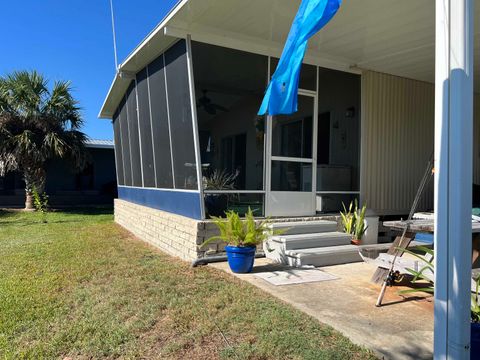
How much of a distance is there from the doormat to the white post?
2477 millimetres

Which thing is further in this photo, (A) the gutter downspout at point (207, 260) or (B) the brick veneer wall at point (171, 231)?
(B) the brick veneer wall at point (171, 231)

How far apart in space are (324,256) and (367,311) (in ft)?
6.39

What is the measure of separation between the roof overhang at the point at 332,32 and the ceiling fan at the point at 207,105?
85 centimetres

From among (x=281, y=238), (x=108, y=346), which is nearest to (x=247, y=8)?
(x=281, y=238)

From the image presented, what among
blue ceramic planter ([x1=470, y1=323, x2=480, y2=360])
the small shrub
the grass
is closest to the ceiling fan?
the grass

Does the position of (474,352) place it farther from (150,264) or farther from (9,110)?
(9,110)

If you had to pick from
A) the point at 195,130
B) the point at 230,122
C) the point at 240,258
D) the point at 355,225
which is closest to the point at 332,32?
the point at 230,122

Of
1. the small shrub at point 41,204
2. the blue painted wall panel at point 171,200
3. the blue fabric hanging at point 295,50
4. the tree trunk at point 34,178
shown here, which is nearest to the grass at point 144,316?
the blue painted wall panel at point 171,200

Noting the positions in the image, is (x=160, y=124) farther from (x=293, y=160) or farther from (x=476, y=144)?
(x=476, y=144)

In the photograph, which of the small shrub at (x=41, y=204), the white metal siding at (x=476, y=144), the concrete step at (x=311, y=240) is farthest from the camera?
the small shrub at (x=41, y=204)

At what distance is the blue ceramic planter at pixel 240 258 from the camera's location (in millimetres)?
4965

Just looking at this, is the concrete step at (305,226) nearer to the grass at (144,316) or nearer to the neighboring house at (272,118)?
the neighboring house at (272,118)

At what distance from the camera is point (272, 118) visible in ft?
21.5

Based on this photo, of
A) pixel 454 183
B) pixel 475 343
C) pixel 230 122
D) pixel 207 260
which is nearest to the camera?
pixel 454 183
